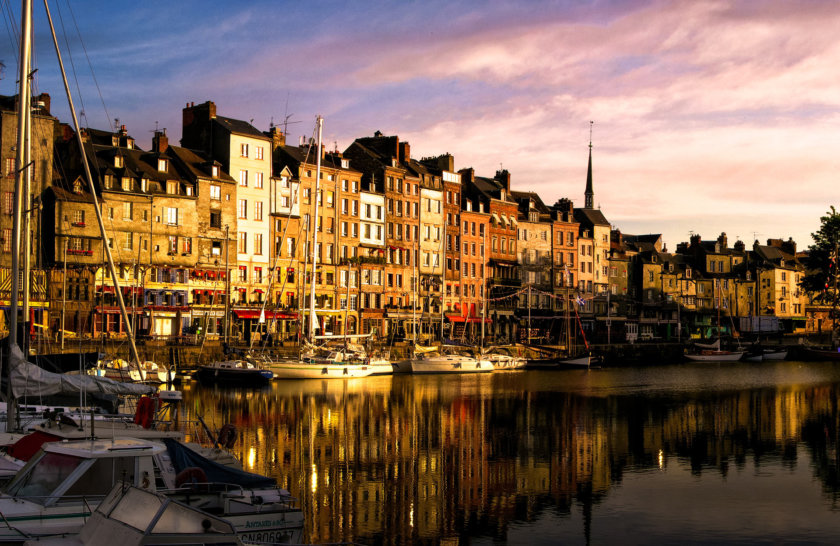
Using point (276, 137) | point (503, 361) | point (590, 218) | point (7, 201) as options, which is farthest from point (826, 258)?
point (7, 201)

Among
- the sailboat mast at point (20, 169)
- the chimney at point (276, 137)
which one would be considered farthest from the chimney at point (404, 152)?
the sailboat mast at point (20, 169)

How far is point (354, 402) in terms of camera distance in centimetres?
5059

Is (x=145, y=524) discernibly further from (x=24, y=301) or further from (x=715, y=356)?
(x=715, y=356)

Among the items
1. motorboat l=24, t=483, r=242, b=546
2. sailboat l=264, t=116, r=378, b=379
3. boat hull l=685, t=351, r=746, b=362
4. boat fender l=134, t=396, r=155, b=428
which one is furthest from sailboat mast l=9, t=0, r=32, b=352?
boat hull l=685, t=351, r=746, b=362

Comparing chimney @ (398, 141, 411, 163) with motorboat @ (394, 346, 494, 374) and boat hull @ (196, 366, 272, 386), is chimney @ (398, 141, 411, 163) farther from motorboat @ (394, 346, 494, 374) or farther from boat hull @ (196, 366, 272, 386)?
boat hull @ (196, 366, 272, 386)

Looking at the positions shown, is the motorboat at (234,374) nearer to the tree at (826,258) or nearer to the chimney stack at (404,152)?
the chimney stack at (404,152)

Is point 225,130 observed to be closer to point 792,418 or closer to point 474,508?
point 792,418

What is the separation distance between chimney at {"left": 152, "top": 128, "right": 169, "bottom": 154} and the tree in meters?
72.6

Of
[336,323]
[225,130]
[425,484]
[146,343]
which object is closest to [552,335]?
[336,323]

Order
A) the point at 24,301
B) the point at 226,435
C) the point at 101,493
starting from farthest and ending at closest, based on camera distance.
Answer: the point at 24,301 → the point at 226,435 → the point at 101,493

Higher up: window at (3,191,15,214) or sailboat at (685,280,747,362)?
window at (3,191,15,214)

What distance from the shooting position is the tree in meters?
107

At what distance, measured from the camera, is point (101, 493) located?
53.3 ft

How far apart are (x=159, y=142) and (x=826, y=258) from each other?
7443 cm
